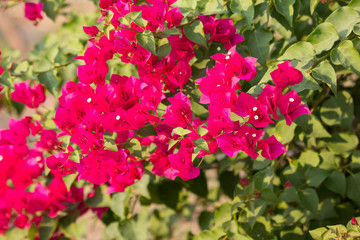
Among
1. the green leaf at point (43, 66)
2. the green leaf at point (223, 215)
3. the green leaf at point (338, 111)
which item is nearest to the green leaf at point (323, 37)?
the green leaf at point (338, 111)

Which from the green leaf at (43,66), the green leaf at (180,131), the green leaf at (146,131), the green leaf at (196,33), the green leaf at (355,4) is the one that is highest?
the green leaf at (196,33)

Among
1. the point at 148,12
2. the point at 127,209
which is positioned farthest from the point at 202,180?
the point at 148,12

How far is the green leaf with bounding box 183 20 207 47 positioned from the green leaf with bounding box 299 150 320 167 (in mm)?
498

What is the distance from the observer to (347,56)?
835 mm

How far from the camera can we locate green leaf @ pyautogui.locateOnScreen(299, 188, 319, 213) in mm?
1071

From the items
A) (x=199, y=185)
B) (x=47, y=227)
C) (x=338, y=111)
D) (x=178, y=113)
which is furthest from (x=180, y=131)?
(x=47, y=227)

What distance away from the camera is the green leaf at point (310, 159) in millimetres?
1139

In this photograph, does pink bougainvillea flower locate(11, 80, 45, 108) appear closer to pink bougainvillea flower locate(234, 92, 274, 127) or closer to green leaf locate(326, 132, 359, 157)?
pink bougainvillea flower locate(234, 92, 274, 127)

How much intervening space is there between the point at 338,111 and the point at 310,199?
0.85 ft

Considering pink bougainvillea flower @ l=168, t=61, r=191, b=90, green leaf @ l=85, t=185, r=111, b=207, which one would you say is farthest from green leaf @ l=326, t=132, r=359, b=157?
green leaf @ l=85, t=185, r=111, b=207

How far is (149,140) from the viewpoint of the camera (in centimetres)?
95

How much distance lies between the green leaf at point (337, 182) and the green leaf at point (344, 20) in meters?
0.41

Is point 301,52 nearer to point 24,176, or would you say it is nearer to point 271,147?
point 271,147

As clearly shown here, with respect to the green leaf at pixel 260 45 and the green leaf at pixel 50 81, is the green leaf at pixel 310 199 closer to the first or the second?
the green leaf at pixel 260 45
